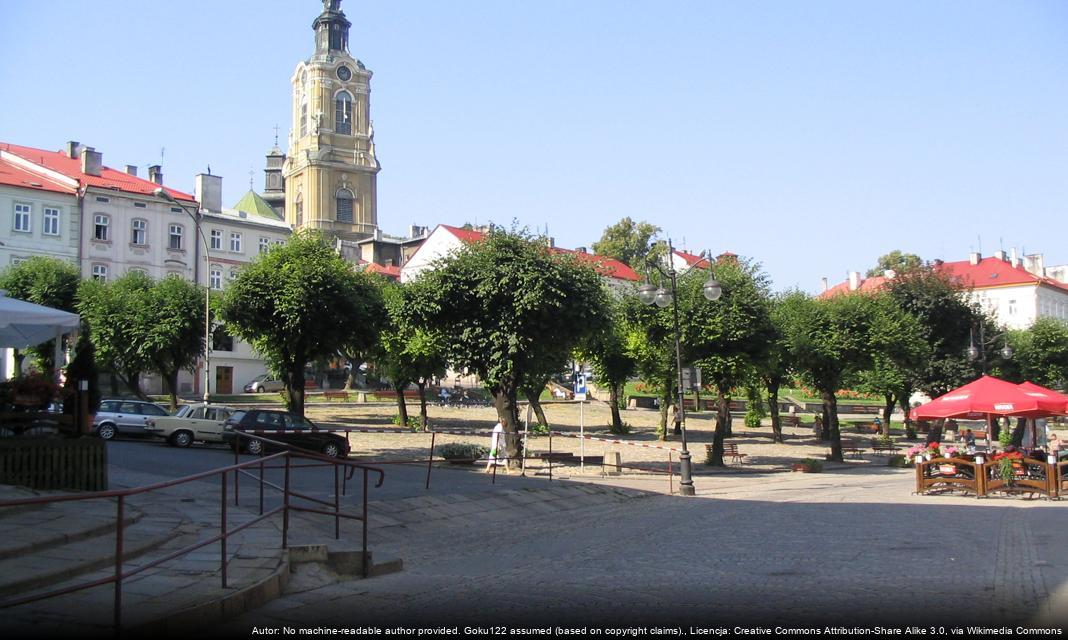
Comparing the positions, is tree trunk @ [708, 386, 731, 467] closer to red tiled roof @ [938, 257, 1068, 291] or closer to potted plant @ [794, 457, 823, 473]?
potted plant @ [794, 457, 823, 473]

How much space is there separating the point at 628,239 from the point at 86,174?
5214 cm

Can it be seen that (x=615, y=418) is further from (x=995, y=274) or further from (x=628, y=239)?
(x=995, y=274)

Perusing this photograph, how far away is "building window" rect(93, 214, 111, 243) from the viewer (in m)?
54.5

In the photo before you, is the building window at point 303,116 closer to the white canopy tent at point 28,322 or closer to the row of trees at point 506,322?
the row of trees at point 506,322

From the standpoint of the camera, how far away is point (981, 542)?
12836 mm

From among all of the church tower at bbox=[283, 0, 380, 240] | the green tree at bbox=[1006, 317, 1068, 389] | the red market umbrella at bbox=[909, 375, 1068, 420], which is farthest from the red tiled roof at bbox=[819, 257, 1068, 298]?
the red market umbrella at bbox=[909, 375, 1068, 420]

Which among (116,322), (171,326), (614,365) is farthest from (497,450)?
(614,365)

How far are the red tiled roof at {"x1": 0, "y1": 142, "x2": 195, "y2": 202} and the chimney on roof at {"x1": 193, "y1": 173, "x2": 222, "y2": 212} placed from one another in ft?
4.53

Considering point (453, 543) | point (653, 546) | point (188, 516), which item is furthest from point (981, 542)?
point (188, 516)

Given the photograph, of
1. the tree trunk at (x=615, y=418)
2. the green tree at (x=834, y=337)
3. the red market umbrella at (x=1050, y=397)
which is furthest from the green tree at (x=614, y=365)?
the red market umbrella at (x=1050, y=397)

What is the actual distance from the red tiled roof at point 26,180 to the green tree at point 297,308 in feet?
89.1

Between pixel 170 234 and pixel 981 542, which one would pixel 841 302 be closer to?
pixel 981 542

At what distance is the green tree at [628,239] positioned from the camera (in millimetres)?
92875

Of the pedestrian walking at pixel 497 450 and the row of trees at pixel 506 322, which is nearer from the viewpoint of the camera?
the pedestrian walking at pixel 497 450
